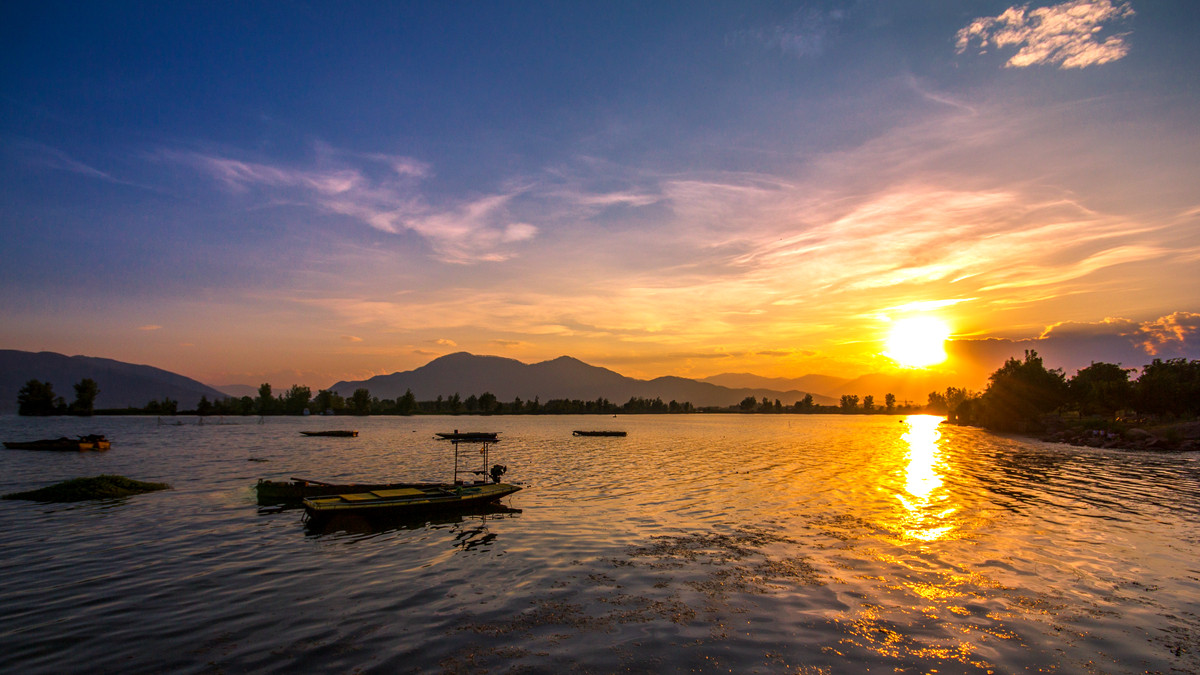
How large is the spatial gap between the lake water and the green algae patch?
1.63 m

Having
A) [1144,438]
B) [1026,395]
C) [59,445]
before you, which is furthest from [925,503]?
[1026,395]

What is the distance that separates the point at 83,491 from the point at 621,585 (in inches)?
1650

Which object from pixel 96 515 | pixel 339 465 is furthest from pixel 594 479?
pixel 96 515

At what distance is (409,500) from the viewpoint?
31.9 meters

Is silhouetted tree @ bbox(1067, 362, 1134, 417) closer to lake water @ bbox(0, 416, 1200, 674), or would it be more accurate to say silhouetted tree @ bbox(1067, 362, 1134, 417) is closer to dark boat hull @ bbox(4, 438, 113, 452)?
lake water @ bbox(0, 416, 1200, 674)

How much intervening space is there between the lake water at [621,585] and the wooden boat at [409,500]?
1.13 m

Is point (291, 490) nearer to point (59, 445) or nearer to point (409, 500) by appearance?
point (409, 500)

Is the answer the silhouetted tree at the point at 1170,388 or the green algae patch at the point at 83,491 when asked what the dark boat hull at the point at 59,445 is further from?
the silhouetted tree at the point at 1170,388

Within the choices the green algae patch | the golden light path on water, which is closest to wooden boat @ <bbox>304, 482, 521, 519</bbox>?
the green algae patch

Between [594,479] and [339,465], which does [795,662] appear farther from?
[339,465]

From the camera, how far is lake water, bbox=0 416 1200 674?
14.1 metres

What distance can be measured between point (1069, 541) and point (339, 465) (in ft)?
212

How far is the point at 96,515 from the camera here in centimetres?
3219

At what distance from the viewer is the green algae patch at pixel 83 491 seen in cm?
3678
